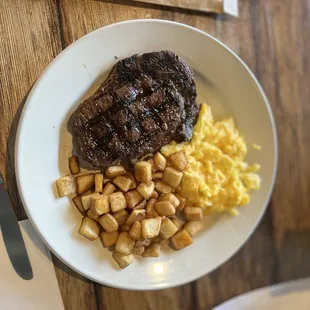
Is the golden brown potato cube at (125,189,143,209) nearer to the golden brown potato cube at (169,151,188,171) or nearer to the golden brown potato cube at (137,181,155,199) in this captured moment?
the golden brown potato cube at (137,181,155,199)

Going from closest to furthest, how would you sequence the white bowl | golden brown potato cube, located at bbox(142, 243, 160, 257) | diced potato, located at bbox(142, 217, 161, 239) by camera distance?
the white bowl → diced potato, located at bbox(142, 217, 161, 239) → golden brown potato cube, located at bbox(142, 243, 160, 257)

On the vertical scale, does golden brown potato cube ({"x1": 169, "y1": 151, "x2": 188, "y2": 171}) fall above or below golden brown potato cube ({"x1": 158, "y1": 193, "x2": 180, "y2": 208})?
above

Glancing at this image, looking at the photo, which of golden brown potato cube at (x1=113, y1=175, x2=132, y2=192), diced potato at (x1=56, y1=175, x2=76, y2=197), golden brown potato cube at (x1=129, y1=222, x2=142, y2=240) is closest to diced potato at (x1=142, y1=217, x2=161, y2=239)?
golden brown potato cube at (x1=129, y1=222, x2=142, y2=240)

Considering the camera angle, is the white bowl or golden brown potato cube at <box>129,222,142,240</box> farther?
golden brown potato cube at <box>129,222,142,240</box>

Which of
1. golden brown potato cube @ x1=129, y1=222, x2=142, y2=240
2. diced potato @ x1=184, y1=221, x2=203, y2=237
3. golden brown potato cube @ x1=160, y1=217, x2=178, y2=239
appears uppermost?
golden brown potato cube @ x1=129, y1=222, x2=142, y2=240

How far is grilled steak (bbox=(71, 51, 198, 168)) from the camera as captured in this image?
135 cm

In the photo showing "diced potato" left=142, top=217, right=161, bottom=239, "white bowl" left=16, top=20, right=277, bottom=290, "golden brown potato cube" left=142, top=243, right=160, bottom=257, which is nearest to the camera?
"white bowl" left=16, top=20, right=277, bottom=290

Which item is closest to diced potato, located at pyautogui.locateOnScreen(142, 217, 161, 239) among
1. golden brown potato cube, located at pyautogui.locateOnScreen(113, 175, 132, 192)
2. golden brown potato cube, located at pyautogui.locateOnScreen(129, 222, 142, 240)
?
golden brown potato cube, located at pyautogui.locateOnScreen(129, 222, 142, 240)

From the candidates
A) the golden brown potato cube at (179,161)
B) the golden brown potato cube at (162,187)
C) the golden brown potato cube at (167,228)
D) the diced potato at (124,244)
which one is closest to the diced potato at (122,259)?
the diced potato at (124,244)

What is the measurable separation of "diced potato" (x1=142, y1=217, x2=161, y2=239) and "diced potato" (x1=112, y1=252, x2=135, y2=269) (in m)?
0.11

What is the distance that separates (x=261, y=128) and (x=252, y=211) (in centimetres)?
34

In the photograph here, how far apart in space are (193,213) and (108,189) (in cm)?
35

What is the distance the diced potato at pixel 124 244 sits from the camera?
1.42 meters

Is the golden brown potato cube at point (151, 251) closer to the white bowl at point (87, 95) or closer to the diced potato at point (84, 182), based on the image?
the white bowl at point (87, 95)
